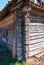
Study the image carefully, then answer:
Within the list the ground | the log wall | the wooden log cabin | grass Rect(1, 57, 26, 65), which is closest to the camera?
grass Rect(1, 57, 26, 65)

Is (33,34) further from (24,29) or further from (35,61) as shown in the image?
(35,61)

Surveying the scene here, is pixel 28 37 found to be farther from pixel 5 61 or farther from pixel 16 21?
pixel 5 61

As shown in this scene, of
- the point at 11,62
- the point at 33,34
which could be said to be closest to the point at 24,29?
the point at 33,34

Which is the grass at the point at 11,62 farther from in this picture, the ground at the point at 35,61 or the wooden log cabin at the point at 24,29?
the ground at the point at 35,61

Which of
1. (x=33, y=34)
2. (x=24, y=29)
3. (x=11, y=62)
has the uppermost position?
(x=24, y=29)

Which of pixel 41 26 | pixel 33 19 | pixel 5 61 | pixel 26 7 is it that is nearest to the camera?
pixel 26 7

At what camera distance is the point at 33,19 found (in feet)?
19.9

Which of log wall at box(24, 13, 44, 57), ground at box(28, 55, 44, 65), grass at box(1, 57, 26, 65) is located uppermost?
log wall at box(24, 13, 44, 57)

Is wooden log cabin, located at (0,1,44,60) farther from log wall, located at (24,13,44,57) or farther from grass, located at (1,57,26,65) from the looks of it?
grass, located at (1,57,26,65)

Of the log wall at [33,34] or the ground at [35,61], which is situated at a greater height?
the log wall at [33,34]

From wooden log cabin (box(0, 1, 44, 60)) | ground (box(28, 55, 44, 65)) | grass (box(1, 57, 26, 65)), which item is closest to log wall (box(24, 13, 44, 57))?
wooden log cabin (box(0, 1, 44, 60))

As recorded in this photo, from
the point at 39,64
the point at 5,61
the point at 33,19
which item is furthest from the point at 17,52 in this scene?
the point at 33,19

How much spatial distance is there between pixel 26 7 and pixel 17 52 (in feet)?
6.42

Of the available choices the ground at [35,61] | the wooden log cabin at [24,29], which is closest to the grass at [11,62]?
the wooden log cabin at [24,29]
